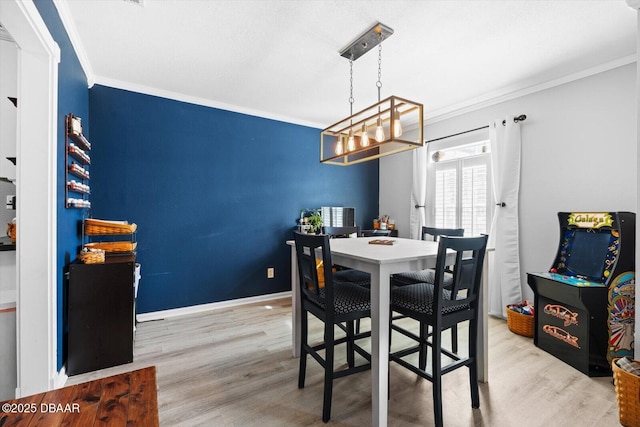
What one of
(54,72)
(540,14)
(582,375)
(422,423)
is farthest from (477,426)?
(54,72)

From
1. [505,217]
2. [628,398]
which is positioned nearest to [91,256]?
[628,398]

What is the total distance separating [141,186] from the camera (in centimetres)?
313

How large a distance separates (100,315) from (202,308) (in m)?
1.35

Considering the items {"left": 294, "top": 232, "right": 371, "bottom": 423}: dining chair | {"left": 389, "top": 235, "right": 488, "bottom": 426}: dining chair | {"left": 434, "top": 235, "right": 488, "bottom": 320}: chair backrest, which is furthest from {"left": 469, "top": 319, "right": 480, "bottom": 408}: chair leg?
{"left": 294, "top": 232, "right": 371, "bottom": 423}: dining chair

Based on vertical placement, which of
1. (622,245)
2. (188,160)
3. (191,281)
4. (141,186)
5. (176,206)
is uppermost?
(188,160)

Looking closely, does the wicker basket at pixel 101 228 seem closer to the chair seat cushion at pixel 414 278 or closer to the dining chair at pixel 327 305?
the dining chair at pixel 327 305

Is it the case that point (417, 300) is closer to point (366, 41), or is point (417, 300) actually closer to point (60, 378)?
point (366, 41)

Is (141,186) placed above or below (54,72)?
below

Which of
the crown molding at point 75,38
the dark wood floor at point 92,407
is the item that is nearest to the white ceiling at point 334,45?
the crown molding at point 75,38

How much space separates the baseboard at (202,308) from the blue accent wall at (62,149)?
1085mm

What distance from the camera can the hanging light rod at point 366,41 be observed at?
210cm

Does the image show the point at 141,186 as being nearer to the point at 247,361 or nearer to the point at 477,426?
the point at 247,361

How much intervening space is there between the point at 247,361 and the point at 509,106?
12.1 feet

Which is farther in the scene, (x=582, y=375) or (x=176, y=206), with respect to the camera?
(x=176, y=206)
